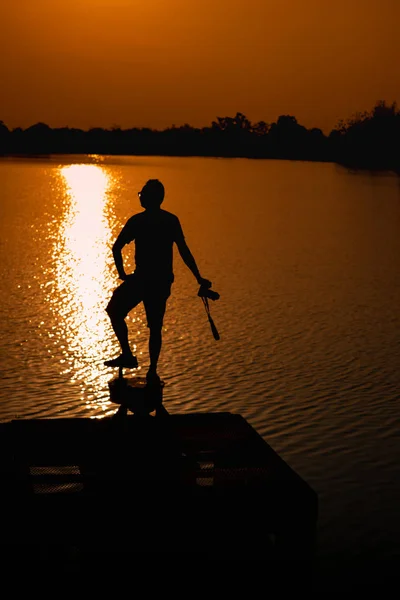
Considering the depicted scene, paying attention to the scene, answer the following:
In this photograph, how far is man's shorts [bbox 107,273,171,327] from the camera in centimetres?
905

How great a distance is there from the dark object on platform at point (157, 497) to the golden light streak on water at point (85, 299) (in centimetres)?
404

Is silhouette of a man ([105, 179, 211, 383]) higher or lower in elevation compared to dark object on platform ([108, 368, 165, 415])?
higher

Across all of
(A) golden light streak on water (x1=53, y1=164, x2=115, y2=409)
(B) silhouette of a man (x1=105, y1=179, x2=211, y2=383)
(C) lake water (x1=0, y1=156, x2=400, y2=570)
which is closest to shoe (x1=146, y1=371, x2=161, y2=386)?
(B) silhouette of a man (x1=105, y1=179, x2=211, y2=383)

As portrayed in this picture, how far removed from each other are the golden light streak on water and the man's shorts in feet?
9.53

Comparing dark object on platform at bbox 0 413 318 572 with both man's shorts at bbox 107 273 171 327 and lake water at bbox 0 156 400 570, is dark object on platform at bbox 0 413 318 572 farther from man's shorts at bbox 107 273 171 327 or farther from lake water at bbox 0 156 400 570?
man's shorts at bbox 107 273 171 327

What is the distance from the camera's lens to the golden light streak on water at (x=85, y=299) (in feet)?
46.4

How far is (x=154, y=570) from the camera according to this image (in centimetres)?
651

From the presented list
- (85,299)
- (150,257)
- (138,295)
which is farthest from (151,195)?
(85,299)

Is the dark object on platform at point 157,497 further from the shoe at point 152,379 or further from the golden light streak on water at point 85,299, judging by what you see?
the golden light streak on water at point 85,299

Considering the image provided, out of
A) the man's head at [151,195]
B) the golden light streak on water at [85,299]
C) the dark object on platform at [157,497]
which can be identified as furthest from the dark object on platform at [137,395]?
the golden light streak on water at [85,299]

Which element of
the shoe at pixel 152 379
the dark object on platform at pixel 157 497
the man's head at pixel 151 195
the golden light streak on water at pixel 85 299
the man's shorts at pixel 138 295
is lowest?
the golden light streak on water at pixel 85 299

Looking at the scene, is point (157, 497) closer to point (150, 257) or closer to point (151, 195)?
point (150, 257)

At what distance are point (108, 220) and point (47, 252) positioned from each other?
20.0 metres

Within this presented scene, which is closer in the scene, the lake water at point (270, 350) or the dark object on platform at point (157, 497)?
the dark object on platform at point (157, 497)
